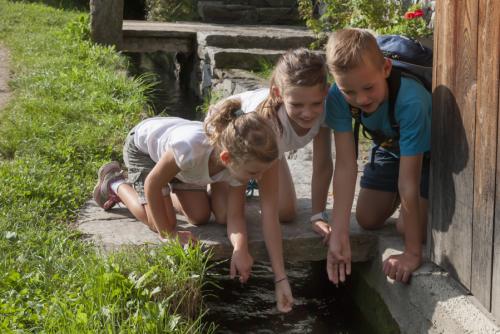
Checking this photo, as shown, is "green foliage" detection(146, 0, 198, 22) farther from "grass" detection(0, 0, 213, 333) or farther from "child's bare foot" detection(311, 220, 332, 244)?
"child's bare foot" detection(311, 220, 332, 244)

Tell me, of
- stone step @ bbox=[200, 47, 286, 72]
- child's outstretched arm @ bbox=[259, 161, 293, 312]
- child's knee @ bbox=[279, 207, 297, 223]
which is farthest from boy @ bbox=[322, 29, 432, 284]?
stone step @ bbox=[200, 47, 286, 72]

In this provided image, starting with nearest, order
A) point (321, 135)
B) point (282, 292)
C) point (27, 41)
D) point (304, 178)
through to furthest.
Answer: point (282, 292), point (321, 135), point (304, 178), point (27, 41)

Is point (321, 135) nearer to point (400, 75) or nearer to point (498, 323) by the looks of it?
point (400, 75)

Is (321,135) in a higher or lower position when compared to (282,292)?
higher

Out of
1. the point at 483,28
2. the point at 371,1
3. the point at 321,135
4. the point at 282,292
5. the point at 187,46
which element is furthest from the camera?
the point at 187,46

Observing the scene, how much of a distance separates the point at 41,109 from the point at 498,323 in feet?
13.9

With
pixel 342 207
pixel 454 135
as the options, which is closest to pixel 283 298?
pixel 342 207

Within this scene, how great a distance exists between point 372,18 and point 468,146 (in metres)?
5.09

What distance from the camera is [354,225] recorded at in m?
3.88

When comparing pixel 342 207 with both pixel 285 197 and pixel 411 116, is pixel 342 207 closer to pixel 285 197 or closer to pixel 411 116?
pixel 285 197

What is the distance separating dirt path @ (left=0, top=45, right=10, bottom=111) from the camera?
675cm

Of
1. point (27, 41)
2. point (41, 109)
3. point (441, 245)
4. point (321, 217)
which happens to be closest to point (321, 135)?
point (321, 217)

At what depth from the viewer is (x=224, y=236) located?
367 cm

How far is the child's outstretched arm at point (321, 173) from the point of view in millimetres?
3734
